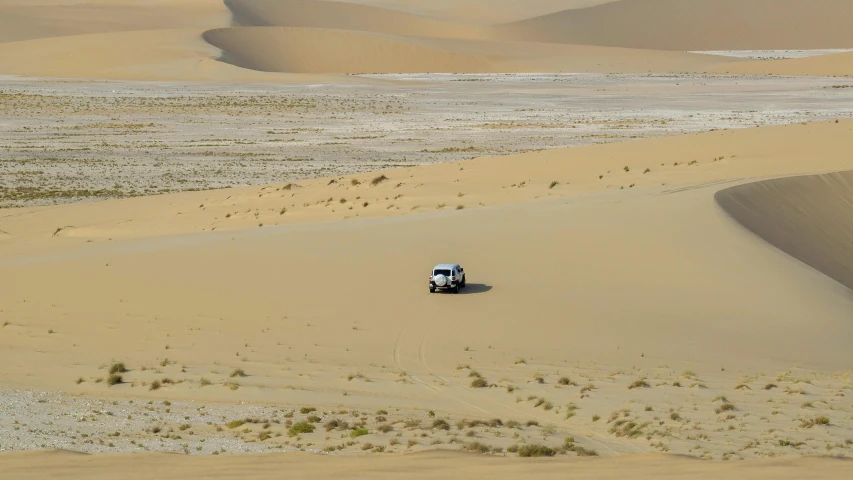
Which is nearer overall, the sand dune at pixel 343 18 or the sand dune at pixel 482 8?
the sand dune at pixel 343 18

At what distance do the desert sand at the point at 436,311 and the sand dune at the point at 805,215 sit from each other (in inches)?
3.2

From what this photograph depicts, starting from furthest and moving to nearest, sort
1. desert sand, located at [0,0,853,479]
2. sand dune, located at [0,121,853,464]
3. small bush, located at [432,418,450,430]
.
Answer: sand dune, located at [0,121,853,464] → small bush, located at [432,418,450,430] → desert sand, located at [0,0,853,479]

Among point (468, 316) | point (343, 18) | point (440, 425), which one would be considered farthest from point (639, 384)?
point (343, 18)

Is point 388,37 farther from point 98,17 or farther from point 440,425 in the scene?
point 440,425

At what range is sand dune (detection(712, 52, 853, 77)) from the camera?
90575 millimetres

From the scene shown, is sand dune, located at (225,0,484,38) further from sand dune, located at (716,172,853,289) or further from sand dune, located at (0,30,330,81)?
sand dune, located at (716,172,853,289)

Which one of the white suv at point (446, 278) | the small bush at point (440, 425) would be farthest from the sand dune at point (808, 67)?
the small bush at point (440, 425)

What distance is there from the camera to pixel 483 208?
27000 millimetres

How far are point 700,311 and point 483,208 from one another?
9.29 metres

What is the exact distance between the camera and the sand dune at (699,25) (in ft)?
516

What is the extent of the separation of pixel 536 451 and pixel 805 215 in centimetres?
1673

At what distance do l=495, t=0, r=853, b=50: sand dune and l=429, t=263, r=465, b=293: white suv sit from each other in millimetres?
138617

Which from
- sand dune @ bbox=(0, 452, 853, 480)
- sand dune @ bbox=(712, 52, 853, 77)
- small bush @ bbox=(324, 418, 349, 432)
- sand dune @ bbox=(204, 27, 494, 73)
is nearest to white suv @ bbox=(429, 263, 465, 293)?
small bush @ bbox=(324, 418, 349, 432)

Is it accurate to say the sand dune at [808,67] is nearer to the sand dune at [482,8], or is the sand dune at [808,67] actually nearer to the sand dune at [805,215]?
the sand dune at [805,215]
